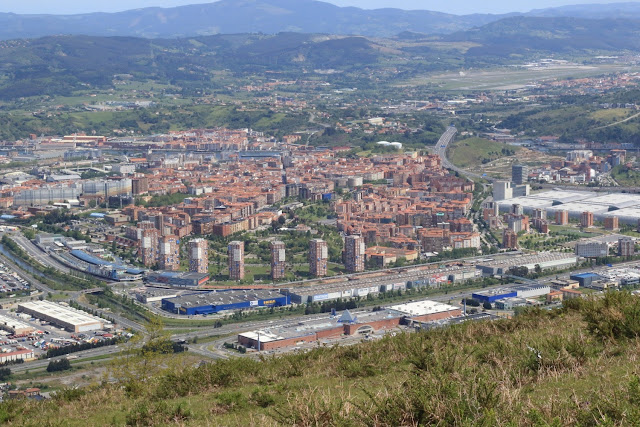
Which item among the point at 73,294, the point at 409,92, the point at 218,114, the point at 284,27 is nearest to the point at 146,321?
the point at 73,294

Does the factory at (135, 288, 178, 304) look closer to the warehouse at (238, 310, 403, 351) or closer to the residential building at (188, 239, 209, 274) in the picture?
the residential building at (188, 239, 209, 274)

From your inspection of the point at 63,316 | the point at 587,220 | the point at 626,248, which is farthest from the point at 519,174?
the point at 63,316

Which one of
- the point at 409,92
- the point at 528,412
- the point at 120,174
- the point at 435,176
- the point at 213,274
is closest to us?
the point at 528,412

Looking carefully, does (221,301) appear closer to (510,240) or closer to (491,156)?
(510,240)

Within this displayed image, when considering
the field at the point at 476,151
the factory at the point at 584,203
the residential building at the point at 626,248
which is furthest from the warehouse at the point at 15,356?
the field at the point at 476,151

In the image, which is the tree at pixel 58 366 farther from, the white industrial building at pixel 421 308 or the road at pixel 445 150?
the road at pixel 445 150

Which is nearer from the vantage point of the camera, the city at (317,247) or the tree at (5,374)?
the city at (317,247)

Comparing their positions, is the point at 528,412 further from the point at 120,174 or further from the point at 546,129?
the point at 546,129

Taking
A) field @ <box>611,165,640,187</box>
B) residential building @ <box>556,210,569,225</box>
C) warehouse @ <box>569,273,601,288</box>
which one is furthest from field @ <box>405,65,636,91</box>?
warehouse @ <box>569,273,601,288</box>
